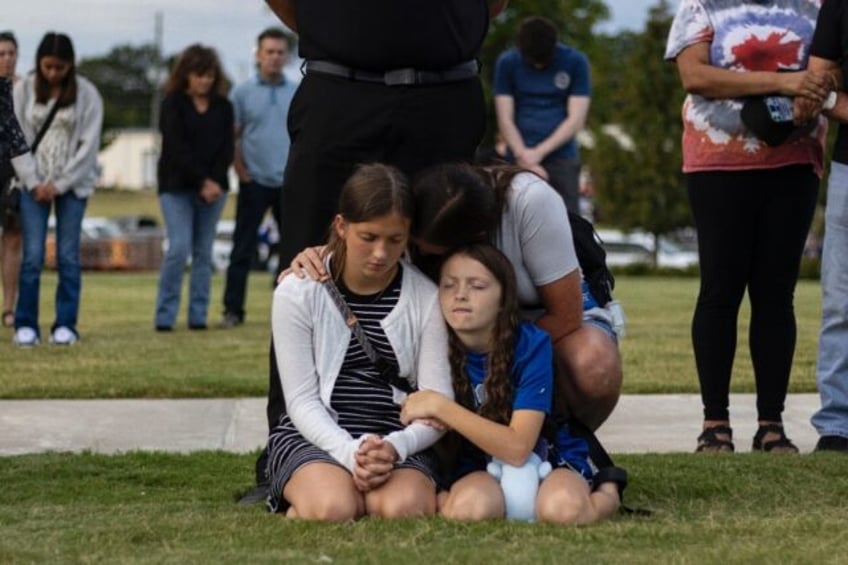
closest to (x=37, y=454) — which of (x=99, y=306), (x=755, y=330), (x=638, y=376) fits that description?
(x=755, y=330)

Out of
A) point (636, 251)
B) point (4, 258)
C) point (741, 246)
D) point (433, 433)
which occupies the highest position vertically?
point (741, 246)

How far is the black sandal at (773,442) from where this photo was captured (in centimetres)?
623

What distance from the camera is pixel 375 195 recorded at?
4.67 meters

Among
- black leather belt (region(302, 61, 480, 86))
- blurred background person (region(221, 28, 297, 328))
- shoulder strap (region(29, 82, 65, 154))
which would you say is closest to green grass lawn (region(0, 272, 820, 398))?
blurred background person (region(221, 28, 297, 328))

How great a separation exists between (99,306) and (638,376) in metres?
8.16

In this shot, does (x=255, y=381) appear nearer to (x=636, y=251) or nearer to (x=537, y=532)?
(x=537, y=532)

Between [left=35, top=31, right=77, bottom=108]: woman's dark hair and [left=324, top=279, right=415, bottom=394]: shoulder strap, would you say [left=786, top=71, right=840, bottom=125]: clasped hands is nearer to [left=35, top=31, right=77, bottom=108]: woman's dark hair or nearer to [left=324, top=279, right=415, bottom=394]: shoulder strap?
[left=324, top=279, right=415, bottom=394]: shoulder strap

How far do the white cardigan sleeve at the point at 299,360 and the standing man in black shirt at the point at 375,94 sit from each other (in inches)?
17.5

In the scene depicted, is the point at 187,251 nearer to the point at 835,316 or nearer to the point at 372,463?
the point at 835,316

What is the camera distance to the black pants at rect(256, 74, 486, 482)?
5.11 m

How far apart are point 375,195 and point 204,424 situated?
275 cm

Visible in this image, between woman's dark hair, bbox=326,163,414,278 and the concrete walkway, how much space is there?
1.96m

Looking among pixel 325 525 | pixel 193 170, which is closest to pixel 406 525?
pixel 325 525

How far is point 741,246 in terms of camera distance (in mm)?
6301
